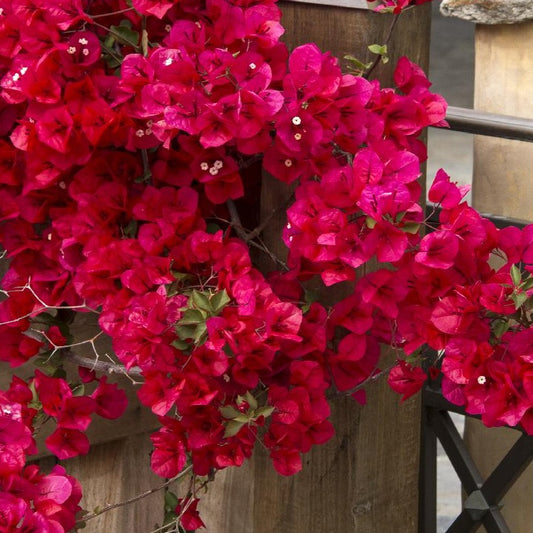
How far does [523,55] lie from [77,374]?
99cm

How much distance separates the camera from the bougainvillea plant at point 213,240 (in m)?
1.03

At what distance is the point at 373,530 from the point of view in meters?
→ 1.42

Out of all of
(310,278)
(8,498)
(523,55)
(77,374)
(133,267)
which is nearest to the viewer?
(8,498)

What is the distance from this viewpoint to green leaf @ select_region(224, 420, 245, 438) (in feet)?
3.57

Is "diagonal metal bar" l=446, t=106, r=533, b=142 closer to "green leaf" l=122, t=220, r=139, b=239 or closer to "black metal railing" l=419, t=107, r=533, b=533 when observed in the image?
"black metal railing" l=419, t=107, r=533, b=533

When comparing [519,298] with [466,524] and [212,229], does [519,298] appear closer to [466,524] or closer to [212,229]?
[212,229]

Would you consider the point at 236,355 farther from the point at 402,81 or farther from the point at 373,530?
the point at 373,530

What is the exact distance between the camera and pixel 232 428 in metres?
1.09

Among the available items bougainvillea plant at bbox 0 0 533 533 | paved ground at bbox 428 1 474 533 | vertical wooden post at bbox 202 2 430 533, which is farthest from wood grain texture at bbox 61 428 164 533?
paved ground at bbox 428 1 474 533

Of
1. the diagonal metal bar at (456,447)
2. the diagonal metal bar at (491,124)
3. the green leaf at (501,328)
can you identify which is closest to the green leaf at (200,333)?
the green leaf at (501,328)

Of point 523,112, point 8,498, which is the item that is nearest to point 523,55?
point 523,112

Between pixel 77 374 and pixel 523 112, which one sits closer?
pixel 77 374

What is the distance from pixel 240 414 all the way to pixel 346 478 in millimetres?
336

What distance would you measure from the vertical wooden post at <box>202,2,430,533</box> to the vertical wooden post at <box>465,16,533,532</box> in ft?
1.76
